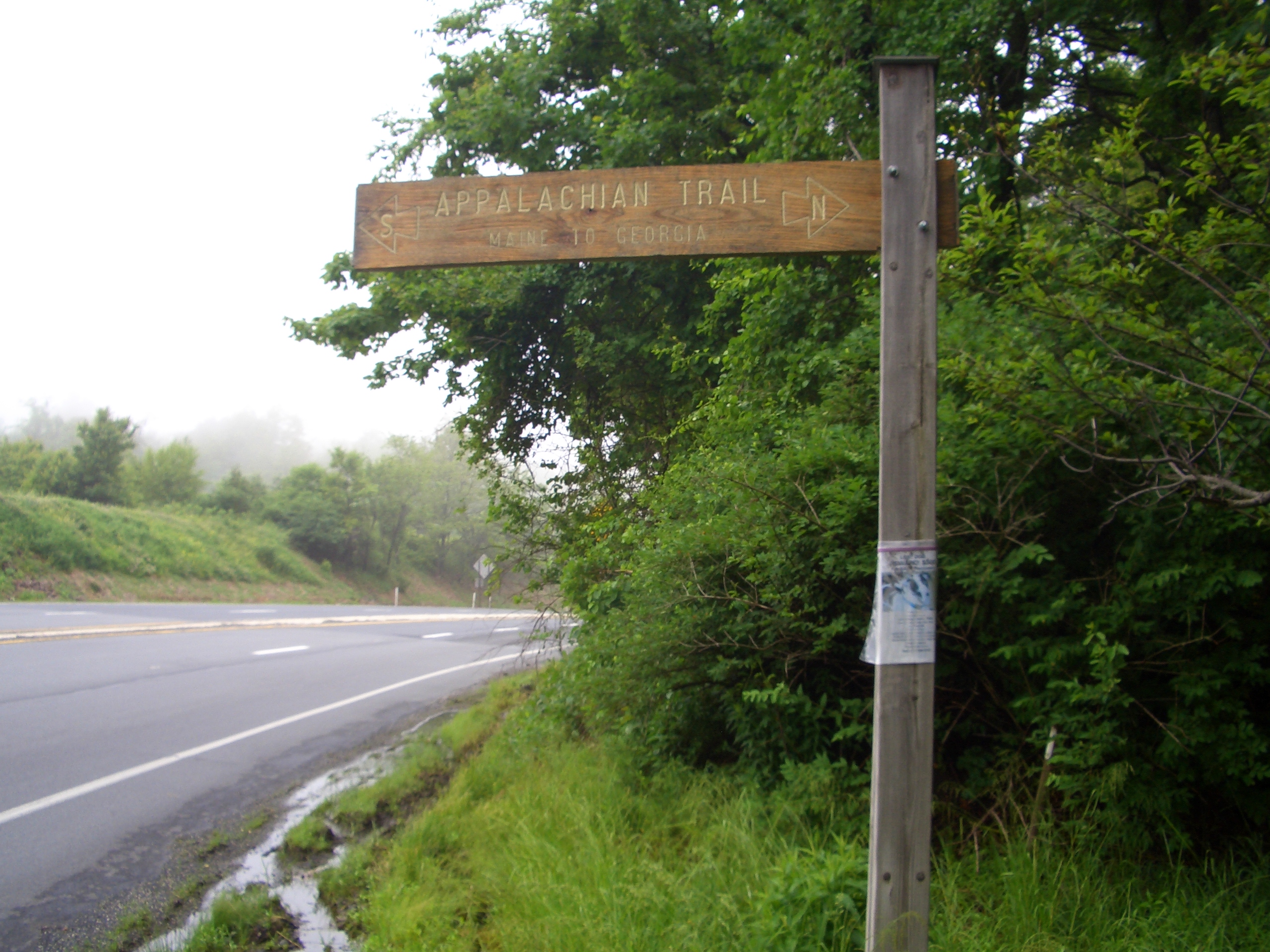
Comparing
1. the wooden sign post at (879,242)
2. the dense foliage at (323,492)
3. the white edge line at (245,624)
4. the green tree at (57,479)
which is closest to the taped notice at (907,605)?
the wooden sign post at (879,242)

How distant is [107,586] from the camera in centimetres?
2634

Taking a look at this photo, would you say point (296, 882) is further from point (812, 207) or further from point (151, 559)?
point (151, 559)

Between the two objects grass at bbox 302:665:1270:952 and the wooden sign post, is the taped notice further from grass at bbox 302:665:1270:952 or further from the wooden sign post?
grass at bbox 302:665:1270:952

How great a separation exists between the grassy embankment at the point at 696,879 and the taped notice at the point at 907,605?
3.22 feet

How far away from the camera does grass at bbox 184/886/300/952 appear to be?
3.79 meters

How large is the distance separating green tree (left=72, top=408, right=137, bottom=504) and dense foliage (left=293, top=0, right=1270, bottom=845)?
39.1 metres

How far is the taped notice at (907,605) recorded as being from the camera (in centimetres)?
244

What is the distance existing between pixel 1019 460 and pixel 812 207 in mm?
1422

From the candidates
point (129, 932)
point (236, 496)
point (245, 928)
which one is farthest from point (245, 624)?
point (236, 496)

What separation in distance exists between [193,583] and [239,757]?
26859 millimetres

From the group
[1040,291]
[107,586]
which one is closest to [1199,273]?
[1040,291]

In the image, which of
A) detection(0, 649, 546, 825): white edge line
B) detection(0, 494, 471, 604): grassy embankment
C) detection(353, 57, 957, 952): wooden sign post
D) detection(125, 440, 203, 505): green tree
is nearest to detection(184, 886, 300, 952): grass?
detection(0, 649, 546, 825): white edge line

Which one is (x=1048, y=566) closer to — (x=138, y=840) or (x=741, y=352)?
(x=741, y=352)

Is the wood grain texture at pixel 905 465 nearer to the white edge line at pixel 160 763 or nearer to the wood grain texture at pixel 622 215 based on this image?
the wood grain texture at pixel 622 215
